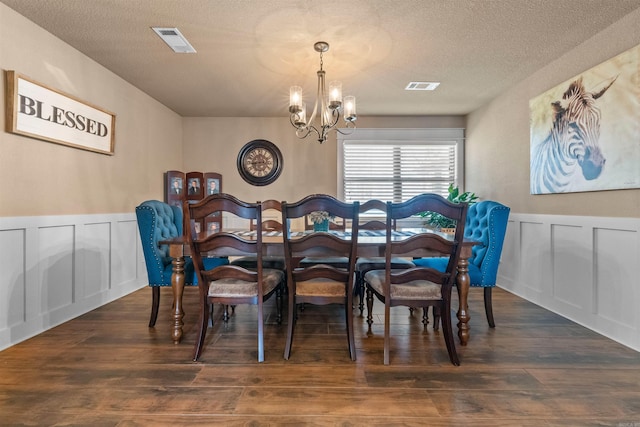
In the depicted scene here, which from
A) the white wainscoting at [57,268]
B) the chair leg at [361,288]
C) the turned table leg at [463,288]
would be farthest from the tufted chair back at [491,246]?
the white wainscoting at [57,268]

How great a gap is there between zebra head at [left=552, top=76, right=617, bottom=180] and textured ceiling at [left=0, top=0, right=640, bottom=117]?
17.4 inches

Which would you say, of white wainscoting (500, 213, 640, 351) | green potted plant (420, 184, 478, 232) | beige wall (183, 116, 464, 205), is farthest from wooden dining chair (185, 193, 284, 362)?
green potted plant (420, 184, 478, 232)

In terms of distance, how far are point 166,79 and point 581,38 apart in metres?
3.84

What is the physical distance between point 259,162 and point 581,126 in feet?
12.3

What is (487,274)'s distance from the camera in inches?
93.8

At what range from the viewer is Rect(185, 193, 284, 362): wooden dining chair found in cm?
186

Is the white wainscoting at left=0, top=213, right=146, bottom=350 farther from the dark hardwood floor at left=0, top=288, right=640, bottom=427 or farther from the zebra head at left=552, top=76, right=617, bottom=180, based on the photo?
the zebra head at left=552, top=76, right=617, bottom=180

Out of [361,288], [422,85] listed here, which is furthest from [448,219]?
[361,288]

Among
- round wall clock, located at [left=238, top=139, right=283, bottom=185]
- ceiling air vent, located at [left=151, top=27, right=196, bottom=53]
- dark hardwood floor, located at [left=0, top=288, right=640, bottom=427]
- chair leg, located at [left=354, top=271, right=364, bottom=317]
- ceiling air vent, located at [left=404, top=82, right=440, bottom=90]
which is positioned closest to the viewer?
dark hardwood floor, located at [left=0, top=288, right=640, bottom=427]

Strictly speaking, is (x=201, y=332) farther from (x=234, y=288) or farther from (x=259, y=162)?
(x=259, y=162)

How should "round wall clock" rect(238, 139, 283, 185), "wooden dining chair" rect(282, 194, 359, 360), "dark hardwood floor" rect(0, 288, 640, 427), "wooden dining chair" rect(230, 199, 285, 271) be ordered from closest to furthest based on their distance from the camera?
"dark hardwood floor" rect(0, 288, 640, 427), "wooden dining chair" rect(282, 194, 359, 360), "wooden dining chair" rect(230, 199, 285, 271), "round wall clock" rect(238, 139, 283, 185)

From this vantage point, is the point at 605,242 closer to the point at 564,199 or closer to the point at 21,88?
the point at 564,199

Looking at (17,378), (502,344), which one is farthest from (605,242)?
(17,378)

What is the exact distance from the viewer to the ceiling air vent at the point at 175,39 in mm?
2379
